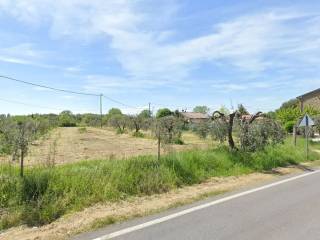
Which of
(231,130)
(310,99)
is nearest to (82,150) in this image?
(231,130)

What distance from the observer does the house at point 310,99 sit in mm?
61562

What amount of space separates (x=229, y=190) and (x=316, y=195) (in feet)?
6.69

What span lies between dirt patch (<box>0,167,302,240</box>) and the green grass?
279mm

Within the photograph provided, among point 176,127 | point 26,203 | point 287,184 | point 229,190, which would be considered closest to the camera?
point 26,203

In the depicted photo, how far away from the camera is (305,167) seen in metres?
16.4

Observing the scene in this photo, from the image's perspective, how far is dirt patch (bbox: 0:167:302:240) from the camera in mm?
6483

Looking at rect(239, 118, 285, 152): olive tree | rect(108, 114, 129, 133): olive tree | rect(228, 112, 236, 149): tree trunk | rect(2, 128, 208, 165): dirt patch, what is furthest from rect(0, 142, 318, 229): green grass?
rect(108, 114, 129, 133): olive tree

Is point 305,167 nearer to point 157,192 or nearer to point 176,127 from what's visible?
point 157,192

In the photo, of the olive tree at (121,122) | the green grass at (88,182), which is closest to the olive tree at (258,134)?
the green grass at (88,182)

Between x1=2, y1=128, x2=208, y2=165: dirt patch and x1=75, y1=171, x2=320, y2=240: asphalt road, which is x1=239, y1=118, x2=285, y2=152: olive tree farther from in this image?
x1=75, y1=171, x2=320, y2=240: asphalt road

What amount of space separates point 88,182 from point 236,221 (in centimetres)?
340

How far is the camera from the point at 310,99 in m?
62.5

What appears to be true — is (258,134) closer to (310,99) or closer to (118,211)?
(118,211)

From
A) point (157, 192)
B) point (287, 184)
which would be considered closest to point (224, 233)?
point (157, 192)
